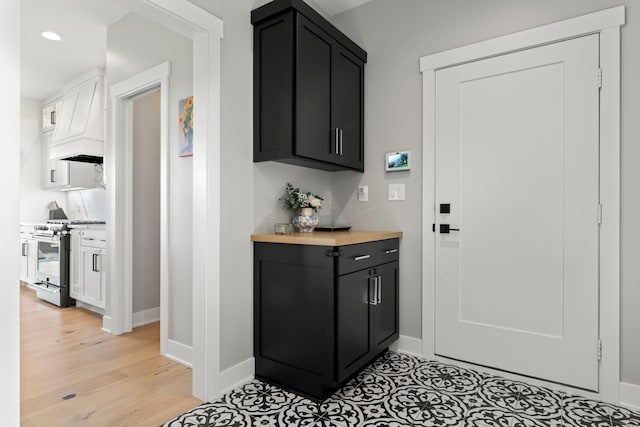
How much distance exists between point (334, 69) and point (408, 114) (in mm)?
635

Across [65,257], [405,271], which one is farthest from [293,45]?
[65,257]

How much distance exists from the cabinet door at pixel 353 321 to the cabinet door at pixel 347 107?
34.9 inches

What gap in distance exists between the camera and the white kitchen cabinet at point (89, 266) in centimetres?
361

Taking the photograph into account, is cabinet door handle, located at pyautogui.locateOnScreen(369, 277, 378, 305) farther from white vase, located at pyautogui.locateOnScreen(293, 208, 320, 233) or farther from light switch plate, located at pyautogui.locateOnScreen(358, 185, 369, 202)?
light switch plate, located at pyautogui.locateOnScreen(358, 185, 369, 202)

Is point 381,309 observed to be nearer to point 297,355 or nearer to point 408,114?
point 297,355

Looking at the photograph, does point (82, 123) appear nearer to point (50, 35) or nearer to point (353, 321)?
point (50, 35)

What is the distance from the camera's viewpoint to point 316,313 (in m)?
2.06

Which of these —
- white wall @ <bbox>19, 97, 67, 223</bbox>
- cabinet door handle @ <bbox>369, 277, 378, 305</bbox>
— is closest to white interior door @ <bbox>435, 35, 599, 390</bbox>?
cabinet door handle @ <bbox>369, 277, 378, 305</bbox>

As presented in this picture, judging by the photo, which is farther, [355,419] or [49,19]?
[49,19]

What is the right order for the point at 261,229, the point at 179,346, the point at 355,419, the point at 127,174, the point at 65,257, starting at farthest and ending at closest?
the point at 65,257
the point at 127,174
the point at 179,346
the point at 261,229
the point at 355,419

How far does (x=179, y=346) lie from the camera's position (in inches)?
104

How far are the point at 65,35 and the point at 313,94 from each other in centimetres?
301

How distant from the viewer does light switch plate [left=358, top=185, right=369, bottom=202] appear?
2938 millimetres

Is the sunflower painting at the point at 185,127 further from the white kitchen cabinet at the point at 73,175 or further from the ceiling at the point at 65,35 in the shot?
the white kitchen cabinet at the point at 73,175
